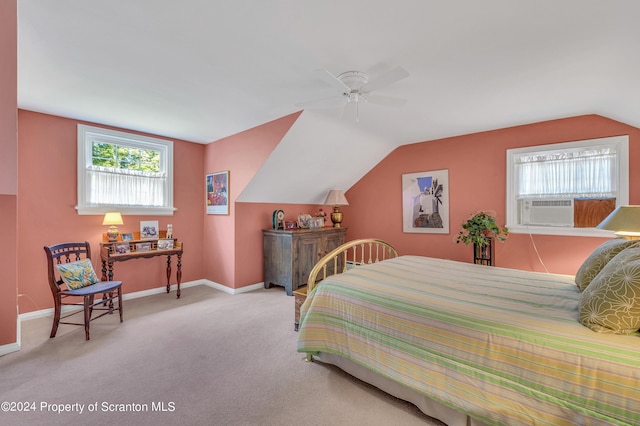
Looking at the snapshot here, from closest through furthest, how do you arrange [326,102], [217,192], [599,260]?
[599,260] → [326,102] → [217,192]

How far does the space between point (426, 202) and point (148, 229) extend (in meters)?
4.39

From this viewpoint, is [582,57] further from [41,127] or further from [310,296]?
[41,127]

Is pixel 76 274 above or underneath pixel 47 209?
underneath

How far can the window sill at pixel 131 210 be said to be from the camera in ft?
11.8

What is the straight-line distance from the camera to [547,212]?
367 centimetres

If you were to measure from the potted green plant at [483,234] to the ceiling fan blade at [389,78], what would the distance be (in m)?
2.51

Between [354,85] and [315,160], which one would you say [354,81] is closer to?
[354,85]

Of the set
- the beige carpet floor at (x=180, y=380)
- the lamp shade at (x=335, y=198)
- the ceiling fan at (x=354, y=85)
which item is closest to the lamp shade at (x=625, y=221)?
the ceiling fan at (x=354, y=85)

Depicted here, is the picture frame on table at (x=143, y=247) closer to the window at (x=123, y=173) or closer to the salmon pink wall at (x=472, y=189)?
the window at (x=123, y=173)

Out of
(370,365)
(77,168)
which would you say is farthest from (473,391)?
(77,168)

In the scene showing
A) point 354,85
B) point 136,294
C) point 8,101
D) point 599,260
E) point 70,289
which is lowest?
point 136,294

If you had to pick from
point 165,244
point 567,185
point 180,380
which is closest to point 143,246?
point 165,244

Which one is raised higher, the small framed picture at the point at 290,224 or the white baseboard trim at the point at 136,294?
the small framed picture at the point at 290,224

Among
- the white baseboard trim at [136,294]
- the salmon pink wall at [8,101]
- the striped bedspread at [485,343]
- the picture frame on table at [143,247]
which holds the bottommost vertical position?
the white baseboard trim at [136,294]
